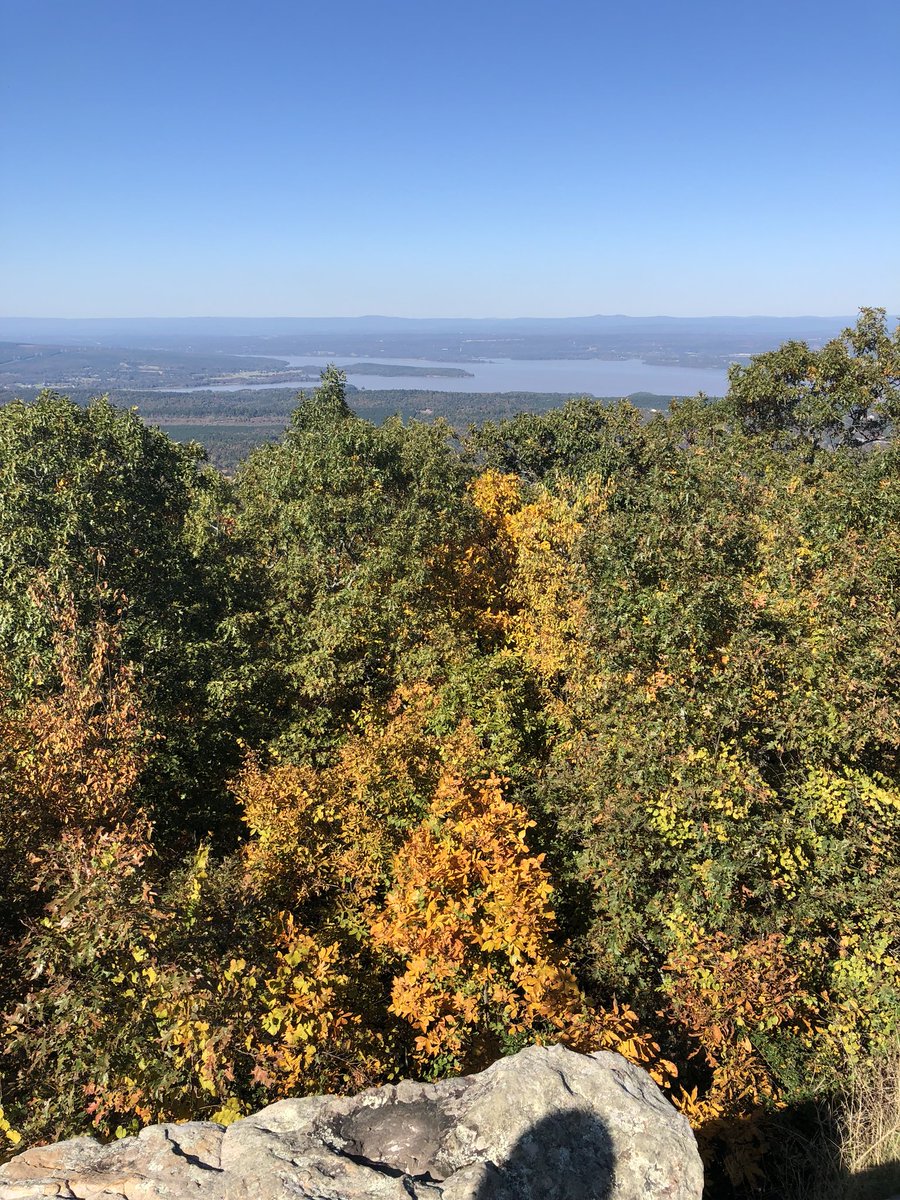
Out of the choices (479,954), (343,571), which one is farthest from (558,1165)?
(343,571)

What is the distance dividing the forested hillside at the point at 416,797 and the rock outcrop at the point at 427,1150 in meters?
1.80

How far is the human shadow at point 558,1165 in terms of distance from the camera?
22.9 ft

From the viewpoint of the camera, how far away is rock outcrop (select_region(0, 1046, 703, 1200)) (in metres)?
6.97

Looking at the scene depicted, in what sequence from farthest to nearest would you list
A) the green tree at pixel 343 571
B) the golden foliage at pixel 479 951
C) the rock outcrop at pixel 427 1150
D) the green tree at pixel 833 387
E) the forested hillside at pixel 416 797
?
1. the green tree at pixel 833 387
2. the green tree at pixel 343 571
3. the golden foliage at pixel 479 951
4. the forested hillside at pixel 416 797
5. the rock outcrop at pixel 427 1150

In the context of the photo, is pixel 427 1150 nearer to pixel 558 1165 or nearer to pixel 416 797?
pixel 558 1165

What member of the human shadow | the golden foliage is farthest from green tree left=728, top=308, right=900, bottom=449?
the human shadow

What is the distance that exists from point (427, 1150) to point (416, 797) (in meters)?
8.40

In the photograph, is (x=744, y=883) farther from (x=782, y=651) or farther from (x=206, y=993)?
(x=206, y=993)

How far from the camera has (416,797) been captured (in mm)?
15750

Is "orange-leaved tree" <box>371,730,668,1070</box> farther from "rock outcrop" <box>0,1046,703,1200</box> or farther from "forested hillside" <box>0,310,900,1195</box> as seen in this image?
"rock outcrop" <box>0,1046,703,1200</box>

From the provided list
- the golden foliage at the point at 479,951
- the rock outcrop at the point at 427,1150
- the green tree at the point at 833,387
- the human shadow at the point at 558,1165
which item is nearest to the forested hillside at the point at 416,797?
the golden foliage at the point at 479,951

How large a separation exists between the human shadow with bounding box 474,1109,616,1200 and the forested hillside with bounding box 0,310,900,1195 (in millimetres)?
4133

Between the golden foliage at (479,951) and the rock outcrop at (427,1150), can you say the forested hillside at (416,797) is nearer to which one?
the golden foliage at (479,951)

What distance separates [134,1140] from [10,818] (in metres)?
6.90
